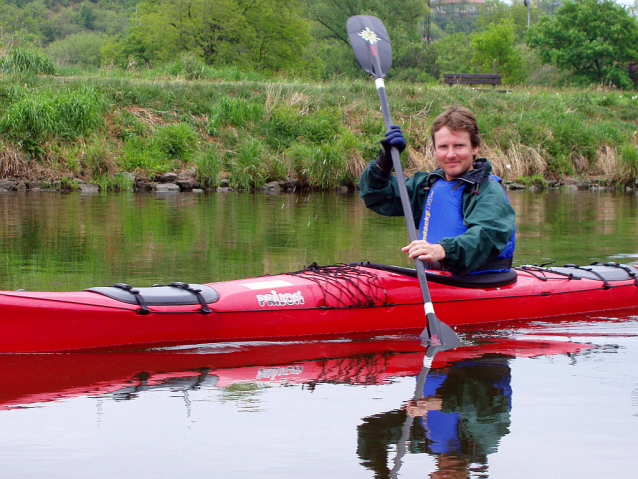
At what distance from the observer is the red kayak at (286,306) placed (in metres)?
3.16

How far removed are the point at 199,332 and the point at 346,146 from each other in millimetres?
9949

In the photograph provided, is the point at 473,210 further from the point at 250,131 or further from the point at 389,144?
the point at 250,131

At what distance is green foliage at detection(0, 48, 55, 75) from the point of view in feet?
46.7

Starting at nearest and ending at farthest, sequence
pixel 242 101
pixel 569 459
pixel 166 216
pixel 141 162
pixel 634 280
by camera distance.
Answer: pixel 569 459, pixel 634 280, pixel 166 216, pixel 141 162, pixel 242 101

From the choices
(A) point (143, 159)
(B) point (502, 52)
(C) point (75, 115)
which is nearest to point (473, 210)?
(A) point (143, 159)

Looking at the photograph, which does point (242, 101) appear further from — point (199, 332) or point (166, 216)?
point (199, 332)

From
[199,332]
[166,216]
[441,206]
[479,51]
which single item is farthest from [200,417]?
[479,51]

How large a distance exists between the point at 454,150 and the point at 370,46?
149 centimetres

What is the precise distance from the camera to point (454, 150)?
12.0 feet

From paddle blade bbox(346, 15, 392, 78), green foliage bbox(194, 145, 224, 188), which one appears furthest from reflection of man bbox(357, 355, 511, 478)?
green foliage bbox(194, 145, 224, 188)

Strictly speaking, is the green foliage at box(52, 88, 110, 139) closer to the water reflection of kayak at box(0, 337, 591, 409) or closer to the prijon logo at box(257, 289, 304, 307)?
the prijon logo at box(257, 289, 304, 307)

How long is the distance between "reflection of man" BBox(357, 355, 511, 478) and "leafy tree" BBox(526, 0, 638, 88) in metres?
30.5

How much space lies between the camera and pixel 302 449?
2.19 metres

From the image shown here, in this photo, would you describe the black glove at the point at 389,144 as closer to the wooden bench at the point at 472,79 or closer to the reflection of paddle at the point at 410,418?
the reflection of paddle at the point at 410,418
